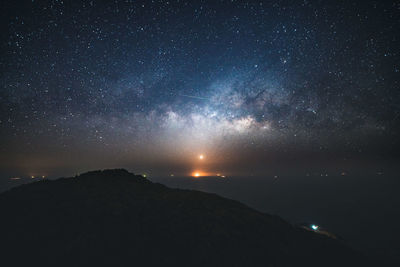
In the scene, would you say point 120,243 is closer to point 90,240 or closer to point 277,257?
point 90,240

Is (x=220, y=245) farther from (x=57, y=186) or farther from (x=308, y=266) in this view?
(x=57, y=186)

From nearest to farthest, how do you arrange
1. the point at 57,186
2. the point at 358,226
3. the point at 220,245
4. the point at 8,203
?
the point at 220,245
the point at 8,203
the point at 57,186
the point at 358,226

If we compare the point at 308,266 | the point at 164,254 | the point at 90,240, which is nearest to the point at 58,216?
the point at 90,240

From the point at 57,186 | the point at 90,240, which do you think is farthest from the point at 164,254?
the point at 57,186

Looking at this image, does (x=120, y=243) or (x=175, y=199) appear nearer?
(x=120, y=243)

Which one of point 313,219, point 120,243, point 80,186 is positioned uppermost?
point 80,186

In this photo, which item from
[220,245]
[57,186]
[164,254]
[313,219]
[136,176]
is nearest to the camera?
[164,254]

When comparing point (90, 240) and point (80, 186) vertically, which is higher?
point (80, 186)
